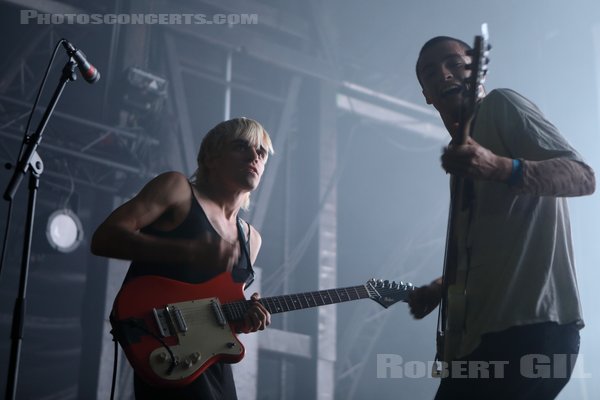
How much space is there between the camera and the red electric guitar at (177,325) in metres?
3.15

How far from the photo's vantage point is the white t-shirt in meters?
2.17

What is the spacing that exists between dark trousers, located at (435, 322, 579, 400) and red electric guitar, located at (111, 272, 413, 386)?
54.9 inches

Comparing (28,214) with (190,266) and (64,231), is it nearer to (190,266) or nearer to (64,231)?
(190,266)

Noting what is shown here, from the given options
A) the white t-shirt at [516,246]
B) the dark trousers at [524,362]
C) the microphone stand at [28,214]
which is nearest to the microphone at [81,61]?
the microphone stand at [28,214]

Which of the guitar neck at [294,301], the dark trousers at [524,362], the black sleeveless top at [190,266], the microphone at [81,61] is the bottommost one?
the dark trousers at [524,362]

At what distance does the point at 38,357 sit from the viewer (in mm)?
8070

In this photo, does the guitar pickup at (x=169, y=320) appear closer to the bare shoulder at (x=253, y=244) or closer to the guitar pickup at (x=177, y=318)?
the guitar pickup at (x=177, y=318)

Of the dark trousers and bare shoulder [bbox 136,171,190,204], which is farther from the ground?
bare shoulder [bbox 136,171,190,204]

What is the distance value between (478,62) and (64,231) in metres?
6.21

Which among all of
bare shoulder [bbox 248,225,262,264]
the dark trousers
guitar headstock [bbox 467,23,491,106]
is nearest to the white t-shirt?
the dark trousers

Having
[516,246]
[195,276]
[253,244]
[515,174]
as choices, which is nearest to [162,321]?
[195,276]

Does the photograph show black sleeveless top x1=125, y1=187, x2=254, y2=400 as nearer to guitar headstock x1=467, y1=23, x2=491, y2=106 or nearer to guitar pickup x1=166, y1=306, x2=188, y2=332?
guitar pickup x1=166, y1=306, x2=188, y2=332

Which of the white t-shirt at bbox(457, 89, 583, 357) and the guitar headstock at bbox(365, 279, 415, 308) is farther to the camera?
the guitar headstock at bbox(365, 279, 415, 308)

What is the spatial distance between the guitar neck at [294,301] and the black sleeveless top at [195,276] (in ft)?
0.48
